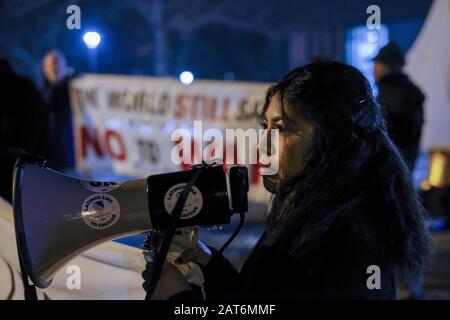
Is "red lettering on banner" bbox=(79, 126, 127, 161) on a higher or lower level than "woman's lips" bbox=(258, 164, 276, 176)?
lower

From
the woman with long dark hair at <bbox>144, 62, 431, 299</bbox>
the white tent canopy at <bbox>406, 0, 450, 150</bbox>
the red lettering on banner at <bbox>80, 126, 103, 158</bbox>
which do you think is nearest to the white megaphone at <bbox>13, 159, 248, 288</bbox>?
the woman with long dark hair at <bbox>144, 62, 431, 299</bbox>

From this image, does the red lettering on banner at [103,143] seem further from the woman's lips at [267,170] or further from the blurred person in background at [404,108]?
the woman's lips at [267,170]

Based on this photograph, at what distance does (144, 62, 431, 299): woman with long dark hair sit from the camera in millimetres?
1402

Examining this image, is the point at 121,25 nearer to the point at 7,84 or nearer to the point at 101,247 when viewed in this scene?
the point at 7,84

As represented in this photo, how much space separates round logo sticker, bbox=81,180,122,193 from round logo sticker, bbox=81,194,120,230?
A: 33 mm

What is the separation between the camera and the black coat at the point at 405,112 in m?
5.32

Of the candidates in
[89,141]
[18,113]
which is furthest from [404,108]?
[89,141]

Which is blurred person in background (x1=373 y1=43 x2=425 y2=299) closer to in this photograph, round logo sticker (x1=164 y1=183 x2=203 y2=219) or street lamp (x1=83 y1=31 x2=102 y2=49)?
street lamp (x1=83 y1=31 x2=102 y2=49)

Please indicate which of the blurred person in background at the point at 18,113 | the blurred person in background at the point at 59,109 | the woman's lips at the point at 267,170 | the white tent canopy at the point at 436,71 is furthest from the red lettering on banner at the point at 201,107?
the woman's lips at the point at 267,170

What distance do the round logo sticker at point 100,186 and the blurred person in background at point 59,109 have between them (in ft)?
16.6

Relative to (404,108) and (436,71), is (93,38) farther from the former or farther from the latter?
(436,71)

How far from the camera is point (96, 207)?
1.61 m
